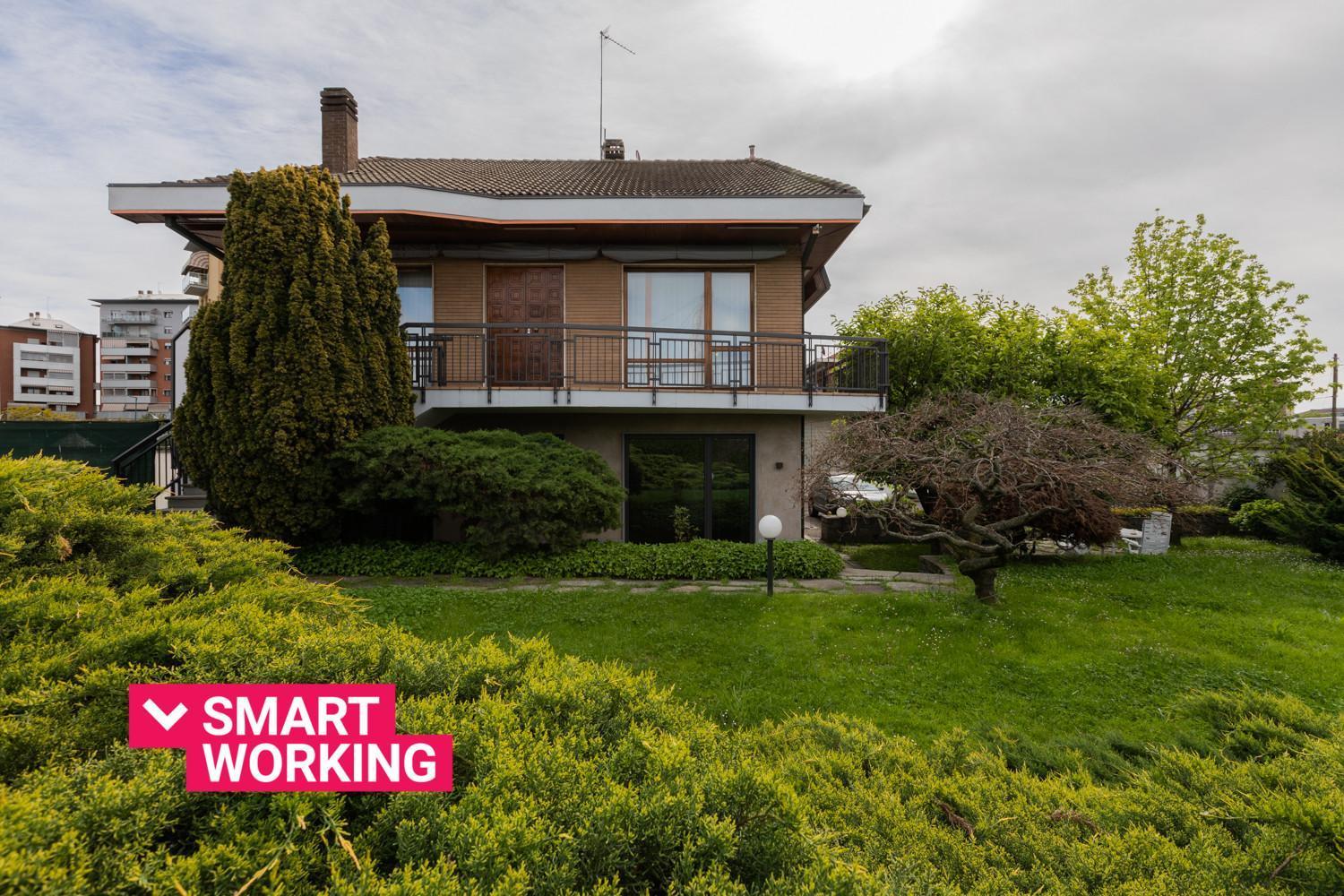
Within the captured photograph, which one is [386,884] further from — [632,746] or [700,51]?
[700,51]

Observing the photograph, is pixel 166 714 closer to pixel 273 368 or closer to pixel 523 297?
pixel 273 368

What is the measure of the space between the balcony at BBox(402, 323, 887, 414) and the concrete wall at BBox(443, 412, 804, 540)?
67 cm

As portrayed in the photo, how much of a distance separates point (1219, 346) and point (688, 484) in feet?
49.4

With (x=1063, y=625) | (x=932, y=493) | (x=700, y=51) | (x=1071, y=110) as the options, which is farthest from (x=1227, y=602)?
(x=700, y=51)

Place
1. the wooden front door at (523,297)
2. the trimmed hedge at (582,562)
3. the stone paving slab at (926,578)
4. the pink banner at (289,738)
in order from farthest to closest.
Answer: the wooden front door at (523,297) → the stone paving slab at (926,578) → the trimmed hedge at (582,562) → the pink banner at (289,738)

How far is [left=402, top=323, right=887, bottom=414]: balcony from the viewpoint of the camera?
10031 millimetres

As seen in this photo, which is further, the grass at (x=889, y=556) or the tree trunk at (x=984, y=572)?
the grass at (x=889, y=556)

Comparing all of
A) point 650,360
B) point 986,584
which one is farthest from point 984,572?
point 650,360

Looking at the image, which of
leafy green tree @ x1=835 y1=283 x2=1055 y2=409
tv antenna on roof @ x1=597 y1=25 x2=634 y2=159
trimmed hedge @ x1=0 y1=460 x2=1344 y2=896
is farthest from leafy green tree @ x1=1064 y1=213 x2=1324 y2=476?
trimmed hedge @ x1=0 y1=460 x2=1344 y2=896

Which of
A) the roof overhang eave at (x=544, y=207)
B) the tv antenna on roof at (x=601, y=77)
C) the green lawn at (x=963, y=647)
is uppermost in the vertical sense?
the tv antenna on roof at (x=601, y=77)

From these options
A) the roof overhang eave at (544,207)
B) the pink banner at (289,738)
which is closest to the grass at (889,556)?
the roof overhang eave at (544,207)

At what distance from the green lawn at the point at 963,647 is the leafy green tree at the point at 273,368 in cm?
247

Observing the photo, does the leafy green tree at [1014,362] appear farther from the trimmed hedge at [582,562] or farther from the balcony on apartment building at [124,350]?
the balcony on apartment building at [124,350]

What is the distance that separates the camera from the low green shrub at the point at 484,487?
824 centimetres
